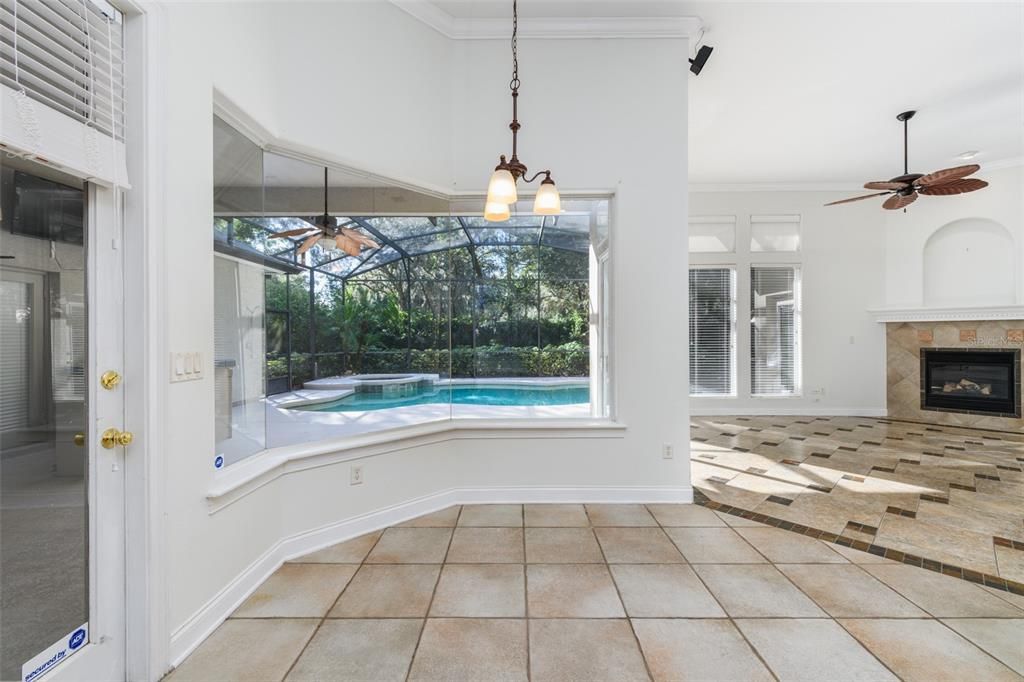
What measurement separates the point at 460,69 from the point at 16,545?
11.4 ft

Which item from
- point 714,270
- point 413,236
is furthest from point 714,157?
point 413,236

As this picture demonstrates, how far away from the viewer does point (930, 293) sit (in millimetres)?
6156

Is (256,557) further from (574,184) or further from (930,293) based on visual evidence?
(930,293)

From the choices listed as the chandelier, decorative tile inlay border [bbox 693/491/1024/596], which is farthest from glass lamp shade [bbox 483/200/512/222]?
decorative tile inlay border [bbox 693/491/1024/596]

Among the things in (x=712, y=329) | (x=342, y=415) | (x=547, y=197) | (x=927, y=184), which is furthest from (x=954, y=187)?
(x=342, y=415)

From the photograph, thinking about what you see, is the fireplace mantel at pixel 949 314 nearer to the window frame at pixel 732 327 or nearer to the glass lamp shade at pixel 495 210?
the window frame at pixel 732 327

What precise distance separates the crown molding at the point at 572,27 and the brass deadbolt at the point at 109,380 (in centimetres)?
295

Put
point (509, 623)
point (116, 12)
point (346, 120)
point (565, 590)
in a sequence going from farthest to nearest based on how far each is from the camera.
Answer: point (346, 120) → point (565, 590) → point (509, 623) → point (116, 12)

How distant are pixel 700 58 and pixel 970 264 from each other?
5.86 metres

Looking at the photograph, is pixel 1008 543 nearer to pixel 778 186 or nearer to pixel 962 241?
pixel 778 186

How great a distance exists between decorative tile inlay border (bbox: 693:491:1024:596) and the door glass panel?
3464 millimetres

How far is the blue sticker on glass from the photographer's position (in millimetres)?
1420

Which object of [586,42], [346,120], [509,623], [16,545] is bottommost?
[509,623]

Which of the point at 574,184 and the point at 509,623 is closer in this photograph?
the point at 509,623
